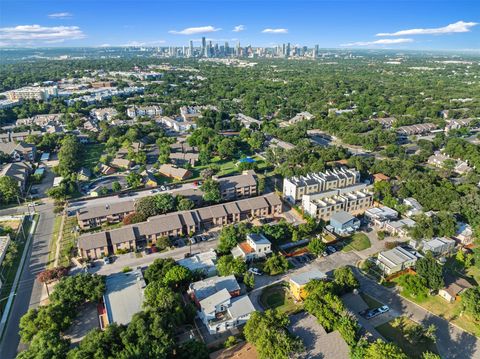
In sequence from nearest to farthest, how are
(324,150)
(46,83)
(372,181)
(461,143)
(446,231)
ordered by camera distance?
(446,231)
(372,181)
(324,150)
(461,143)
(46,83)

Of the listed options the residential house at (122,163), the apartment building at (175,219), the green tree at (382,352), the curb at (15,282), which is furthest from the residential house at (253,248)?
the residential house at (122,163)

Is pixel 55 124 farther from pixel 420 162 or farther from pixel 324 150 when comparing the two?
pixel 420 162

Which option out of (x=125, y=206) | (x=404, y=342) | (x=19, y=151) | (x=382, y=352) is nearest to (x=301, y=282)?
(x=404, y=342)

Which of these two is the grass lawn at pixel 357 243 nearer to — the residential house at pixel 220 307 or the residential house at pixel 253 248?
the residential house at pixel 253 248

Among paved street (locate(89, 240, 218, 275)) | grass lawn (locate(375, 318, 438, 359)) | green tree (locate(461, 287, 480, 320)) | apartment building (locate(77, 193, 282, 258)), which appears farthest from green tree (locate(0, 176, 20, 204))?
green tree (locate(461, 287, 480, 320))

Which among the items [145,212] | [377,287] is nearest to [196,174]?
[145,212]

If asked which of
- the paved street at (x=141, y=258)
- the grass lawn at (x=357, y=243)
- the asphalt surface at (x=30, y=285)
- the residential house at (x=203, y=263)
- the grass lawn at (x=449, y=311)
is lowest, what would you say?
the asphalt surface at (x=30, y=285)
